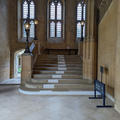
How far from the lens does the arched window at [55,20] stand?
12648mm

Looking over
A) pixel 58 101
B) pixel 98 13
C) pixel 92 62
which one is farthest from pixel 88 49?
pixel 58 101

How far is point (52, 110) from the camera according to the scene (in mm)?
3678

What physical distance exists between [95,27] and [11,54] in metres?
8.37

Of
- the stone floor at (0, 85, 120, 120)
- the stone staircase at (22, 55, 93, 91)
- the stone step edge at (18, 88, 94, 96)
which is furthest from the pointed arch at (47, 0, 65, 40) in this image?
the stone floor at (0, 85, 120, 120)

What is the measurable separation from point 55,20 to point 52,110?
1059 cm

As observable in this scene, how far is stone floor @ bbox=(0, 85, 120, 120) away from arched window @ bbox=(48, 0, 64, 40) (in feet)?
30.0

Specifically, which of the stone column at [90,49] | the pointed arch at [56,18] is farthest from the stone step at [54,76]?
the pointed arch at [56,18]

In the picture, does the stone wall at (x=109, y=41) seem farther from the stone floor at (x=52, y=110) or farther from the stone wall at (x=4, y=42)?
the stone wall at (x=4, y=42)

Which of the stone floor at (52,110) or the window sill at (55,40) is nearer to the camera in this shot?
the stone floor at (52,110)

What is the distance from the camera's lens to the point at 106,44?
5.20m

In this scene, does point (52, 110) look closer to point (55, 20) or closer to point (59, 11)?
point (55, 20)

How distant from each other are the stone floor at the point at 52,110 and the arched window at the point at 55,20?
9131 millimetres

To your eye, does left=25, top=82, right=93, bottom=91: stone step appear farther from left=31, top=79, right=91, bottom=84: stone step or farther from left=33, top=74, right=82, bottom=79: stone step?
left=33, top=74, right=82, bottom=79: stone step

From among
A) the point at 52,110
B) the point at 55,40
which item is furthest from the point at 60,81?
the point at 55,40
